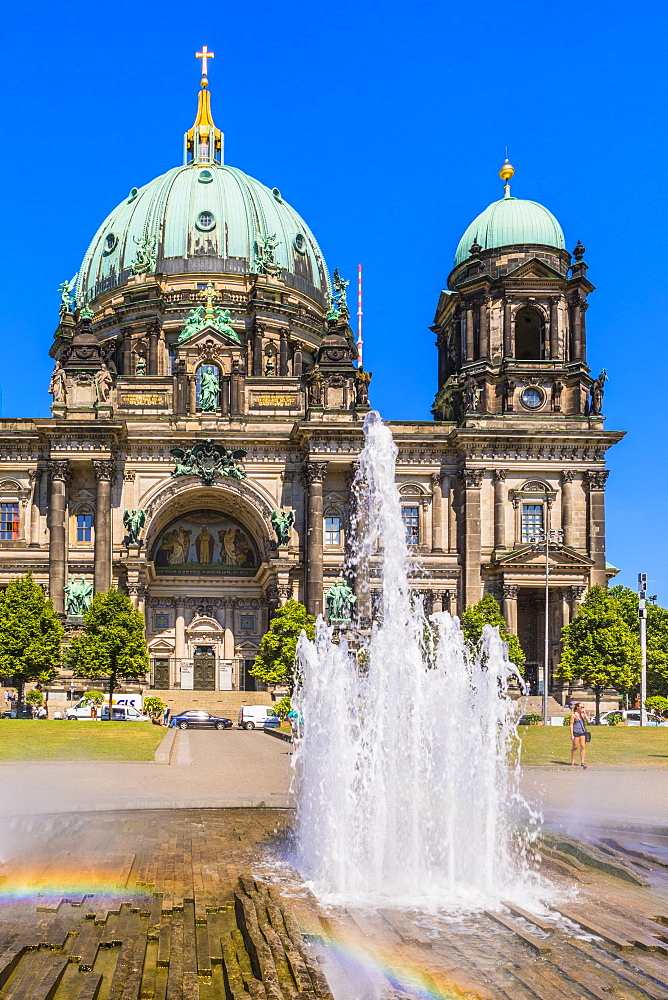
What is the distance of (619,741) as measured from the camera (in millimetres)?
40688

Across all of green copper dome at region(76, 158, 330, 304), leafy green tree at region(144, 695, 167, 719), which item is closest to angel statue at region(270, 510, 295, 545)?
leafy green tree at region(144, 695, 167, 719)

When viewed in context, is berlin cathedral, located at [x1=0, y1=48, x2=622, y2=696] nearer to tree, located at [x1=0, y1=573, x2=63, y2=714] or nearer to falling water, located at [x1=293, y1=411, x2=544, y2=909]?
tree, located at [x1=0, y1=573, x2=63, y2=714]

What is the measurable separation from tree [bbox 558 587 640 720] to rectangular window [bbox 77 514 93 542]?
3032 centimetres

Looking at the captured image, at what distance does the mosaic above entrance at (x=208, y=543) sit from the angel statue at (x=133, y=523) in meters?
8.38

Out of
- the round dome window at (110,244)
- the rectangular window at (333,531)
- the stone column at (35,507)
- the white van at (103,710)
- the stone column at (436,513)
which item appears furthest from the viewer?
the round dome window at (110,244)

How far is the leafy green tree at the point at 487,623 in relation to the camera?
62.0m

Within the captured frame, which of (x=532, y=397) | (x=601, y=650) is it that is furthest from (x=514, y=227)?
(x=601, y=650)

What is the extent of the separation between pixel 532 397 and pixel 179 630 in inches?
1136

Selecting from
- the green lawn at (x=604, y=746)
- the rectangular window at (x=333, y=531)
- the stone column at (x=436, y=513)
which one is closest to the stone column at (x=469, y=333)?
the stone column at (x=436, y=513)

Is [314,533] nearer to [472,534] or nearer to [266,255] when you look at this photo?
[472,534]

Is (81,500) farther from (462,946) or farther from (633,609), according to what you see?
(462,946)

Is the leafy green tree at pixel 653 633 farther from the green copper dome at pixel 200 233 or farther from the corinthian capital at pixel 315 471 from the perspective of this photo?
the green copper dome at pixel 200 233

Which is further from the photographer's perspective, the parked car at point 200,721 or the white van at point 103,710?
the white van at point 103,710

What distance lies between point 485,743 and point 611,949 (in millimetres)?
4392
